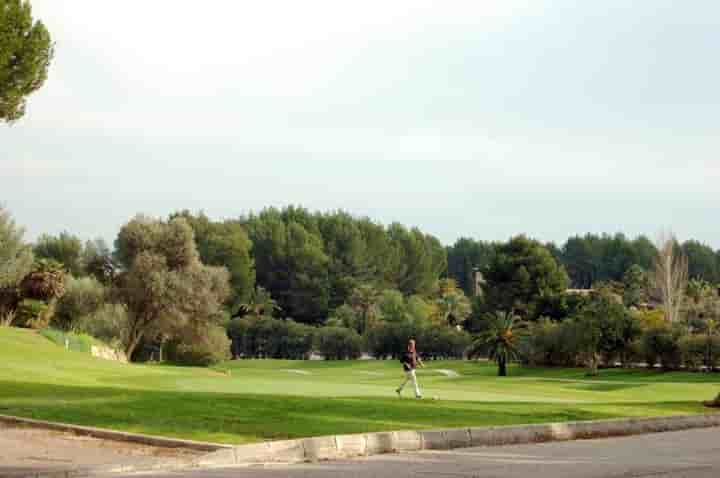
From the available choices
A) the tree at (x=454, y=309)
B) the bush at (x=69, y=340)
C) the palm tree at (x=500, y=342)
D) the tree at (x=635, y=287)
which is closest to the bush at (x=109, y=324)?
the bush at (x=69, y=340)

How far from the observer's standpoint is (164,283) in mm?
64000

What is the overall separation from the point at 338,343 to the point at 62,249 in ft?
90.1

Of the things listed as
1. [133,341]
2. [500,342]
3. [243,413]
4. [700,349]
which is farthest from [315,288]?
[243,413]

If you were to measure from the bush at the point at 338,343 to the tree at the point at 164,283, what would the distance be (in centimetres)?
2689

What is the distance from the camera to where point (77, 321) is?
202ft

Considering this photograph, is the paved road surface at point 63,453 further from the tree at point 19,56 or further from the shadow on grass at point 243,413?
the tree at point 19,56

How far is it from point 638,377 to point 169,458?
5504cm

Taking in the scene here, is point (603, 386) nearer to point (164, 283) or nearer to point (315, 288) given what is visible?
point (164, 283)

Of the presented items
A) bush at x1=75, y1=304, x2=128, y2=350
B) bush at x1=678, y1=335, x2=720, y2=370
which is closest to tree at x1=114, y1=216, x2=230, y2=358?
bush at x1=75, y1=304, x2=128, y2=350

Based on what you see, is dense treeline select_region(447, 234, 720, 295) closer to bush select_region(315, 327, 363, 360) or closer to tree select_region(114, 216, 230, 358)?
bush select_region(315, 327, 363, 360)

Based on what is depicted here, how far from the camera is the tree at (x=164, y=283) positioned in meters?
64.2

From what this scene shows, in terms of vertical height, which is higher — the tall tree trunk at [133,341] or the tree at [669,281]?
the tree at [669,281]

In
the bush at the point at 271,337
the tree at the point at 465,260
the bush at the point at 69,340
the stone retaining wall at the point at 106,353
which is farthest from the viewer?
the tree at the point at 465,260

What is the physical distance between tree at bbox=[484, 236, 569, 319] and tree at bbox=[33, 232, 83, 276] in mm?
40531
